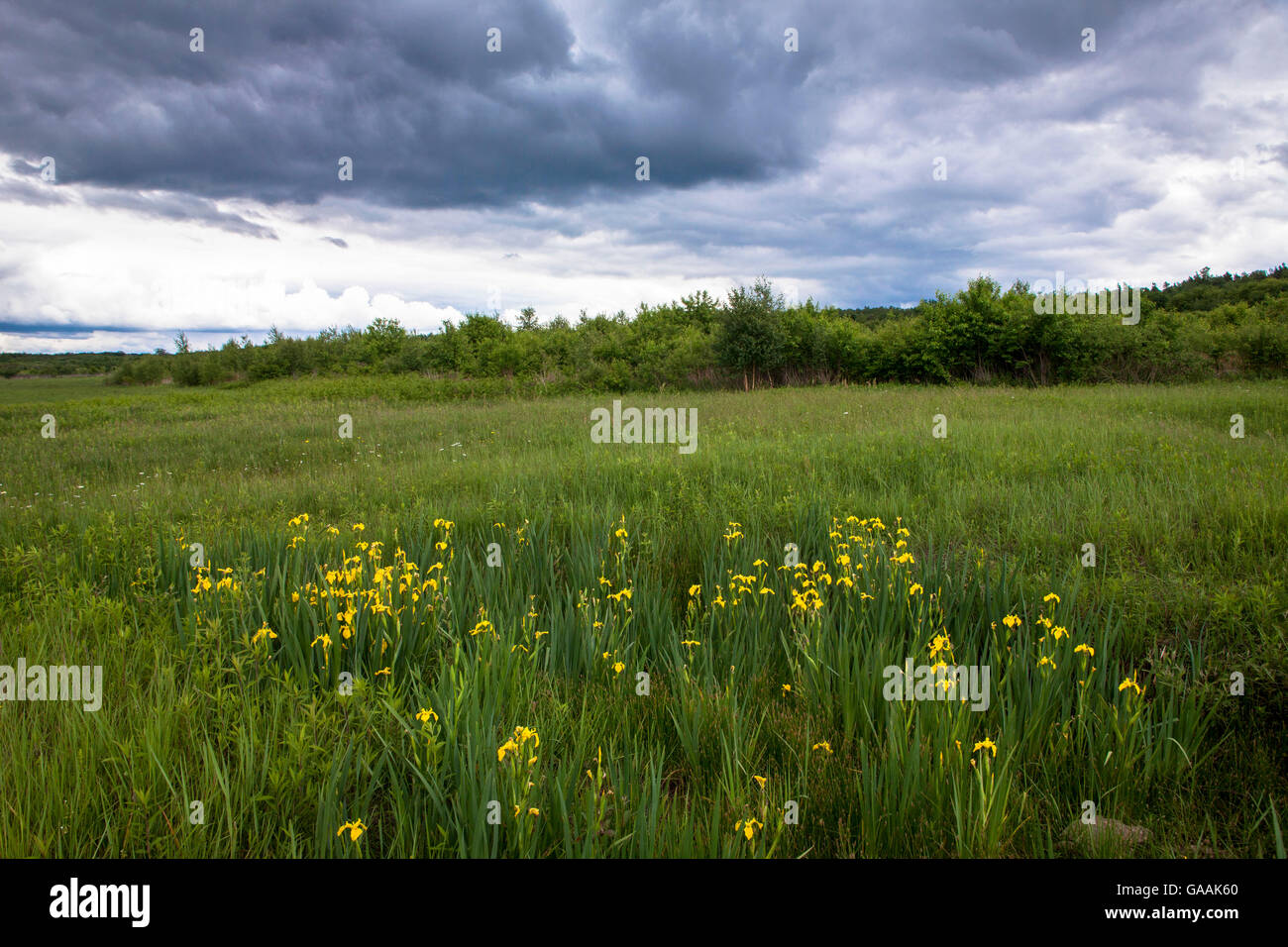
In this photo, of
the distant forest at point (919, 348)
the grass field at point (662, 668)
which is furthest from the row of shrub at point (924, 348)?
the grass field at point (662, 668)

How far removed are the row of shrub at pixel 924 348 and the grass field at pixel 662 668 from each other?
1990cm

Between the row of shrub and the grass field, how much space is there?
19896 mm

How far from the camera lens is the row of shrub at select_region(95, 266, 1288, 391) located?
24.0 m

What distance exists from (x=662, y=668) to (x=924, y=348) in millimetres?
27589

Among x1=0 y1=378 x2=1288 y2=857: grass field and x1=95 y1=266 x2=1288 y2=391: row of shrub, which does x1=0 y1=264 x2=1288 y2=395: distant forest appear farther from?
x1=0 y1=378 x2=1288 y2=857: grass field

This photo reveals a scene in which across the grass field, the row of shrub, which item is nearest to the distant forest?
the row of shrub

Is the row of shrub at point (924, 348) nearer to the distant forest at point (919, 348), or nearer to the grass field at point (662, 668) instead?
the distant forest at point (919, 348)

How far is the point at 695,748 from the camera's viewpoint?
294cm

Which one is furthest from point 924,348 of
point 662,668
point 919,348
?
point 662,668

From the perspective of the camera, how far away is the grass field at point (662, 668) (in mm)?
2473

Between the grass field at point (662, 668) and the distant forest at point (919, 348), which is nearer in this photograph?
the grass field at point (662, 668)

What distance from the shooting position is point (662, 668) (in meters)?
3.82

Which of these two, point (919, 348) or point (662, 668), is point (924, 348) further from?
point (662, 668)
